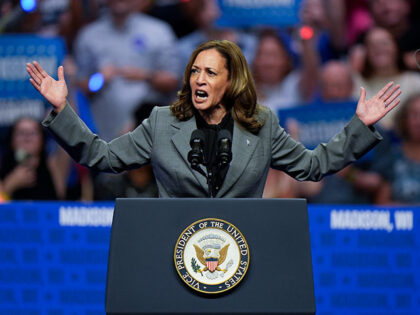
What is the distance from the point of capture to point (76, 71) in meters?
4.74

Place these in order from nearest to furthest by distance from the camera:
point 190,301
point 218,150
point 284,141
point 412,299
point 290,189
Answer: point 190,301
point 218,150
point 284,141
point 412,299
point 290,189

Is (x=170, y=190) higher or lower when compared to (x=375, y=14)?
lower

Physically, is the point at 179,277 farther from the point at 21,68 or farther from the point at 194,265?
the point at 21,68

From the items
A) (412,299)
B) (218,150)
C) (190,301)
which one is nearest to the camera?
(190,301)

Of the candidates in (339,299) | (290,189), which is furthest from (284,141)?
(290,189)

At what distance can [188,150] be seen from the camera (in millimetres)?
2002

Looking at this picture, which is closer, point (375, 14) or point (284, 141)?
point (284, 141)

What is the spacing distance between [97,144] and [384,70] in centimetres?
300

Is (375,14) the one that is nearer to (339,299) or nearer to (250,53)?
(250,53)

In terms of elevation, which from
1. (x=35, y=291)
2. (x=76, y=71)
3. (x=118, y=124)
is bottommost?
(x=35, y=291)

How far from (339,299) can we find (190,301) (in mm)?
2495

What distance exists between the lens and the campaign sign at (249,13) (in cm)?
466

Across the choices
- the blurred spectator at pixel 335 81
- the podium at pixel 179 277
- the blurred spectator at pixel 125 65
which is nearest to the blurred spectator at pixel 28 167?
the blurred spectator at pixel 125 65

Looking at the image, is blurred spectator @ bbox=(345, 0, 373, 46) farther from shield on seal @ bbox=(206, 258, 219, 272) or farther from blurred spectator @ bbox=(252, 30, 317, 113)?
shield on seal @ bbox=(206, 258, 219, 272)
